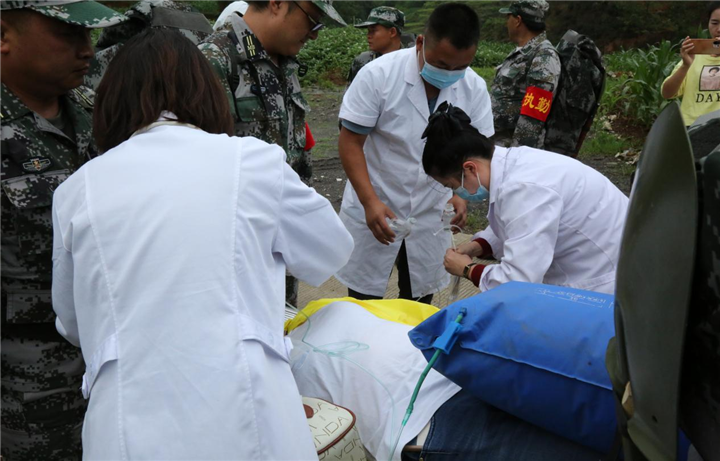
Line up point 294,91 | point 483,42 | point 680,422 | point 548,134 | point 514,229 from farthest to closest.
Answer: point 483,42 → point 548,134 → point 294,91 → point 514,229 → point 680,422

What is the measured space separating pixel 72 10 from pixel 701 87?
382 cm

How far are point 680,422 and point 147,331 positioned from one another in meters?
0.97

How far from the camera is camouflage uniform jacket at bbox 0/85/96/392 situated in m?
1.83

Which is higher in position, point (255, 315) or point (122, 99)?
point (122, 99)

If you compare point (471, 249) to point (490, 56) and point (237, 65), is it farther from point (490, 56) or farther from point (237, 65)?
point (490, 56)

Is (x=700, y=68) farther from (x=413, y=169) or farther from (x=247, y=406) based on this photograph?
(x=247, y=406)

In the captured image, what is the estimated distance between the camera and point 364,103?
122 inches

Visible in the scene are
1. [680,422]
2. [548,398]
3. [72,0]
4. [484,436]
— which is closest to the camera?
[680,422]

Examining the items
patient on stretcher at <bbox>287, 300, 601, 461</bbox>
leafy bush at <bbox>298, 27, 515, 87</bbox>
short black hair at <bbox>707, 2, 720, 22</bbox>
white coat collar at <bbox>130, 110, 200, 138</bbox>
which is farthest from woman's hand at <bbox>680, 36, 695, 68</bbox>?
leafy bush at <bbox>298, 27, 515, 87</bbox>

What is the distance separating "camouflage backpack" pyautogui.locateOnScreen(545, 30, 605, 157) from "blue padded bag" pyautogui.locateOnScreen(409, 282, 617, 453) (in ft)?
10.3

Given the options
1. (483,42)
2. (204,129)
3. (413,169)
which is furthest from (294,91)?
(483,42)

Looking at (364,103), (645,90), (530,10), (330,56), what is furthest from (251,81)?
(330,56)

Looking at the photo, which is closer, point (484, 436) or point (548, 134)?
point (484, 436)

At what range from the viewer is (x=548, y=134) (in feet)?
14.8
